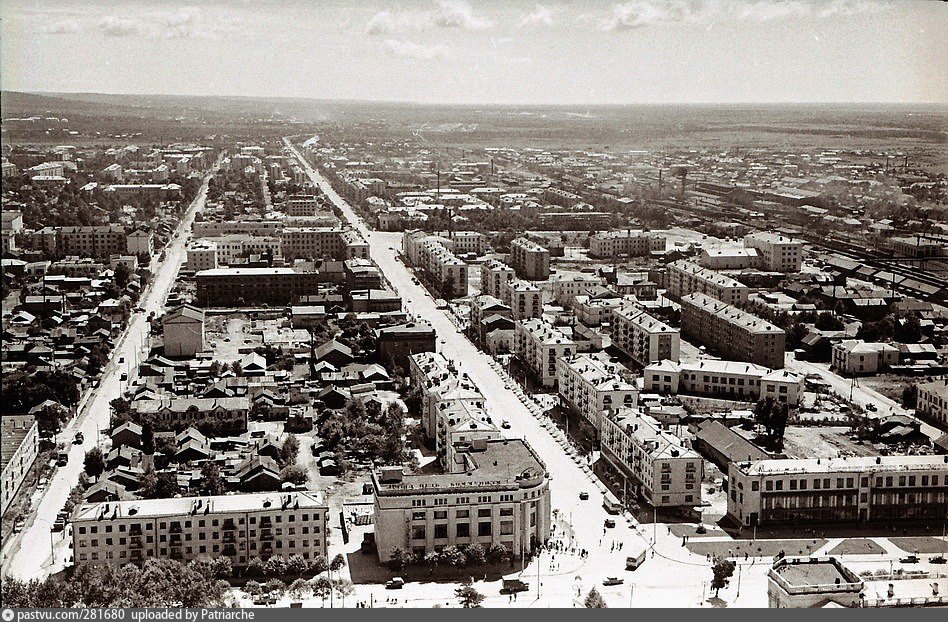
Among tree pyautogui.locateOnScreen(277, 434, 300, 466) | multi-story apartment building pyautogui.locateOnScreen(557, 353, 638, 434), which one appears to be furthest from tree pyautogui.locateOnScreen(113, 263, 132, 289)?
multi-story apartment building pyautogui.locateOnScreen(557, 353, 638, 434)

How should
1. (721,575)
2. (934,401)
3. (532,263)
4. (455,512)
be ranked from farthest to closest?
(532,263) → (934,401) → (455,512) → (721,575)

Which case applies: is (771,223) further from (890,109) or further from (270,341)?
(270,341)

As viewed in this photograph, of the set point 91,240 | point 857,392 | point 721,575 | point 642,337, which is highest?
point 91,240

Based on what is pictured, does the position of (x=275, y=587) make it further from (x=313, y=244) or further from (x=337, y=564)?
(x=313, y=244)

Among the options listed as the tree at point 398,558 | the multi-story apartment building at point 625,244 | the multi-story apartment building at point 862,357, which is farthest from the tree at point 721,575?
the multi-story apartment building at point 625,244

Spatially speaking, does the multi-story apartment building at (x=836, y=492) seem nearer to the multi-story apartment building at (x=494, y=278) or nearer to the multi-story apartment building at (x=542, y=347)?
the multi-story apartment building at (x=542, y=347)

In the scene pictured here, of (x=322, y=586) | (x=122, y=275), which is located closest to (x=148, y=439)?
(x=322, y=586)

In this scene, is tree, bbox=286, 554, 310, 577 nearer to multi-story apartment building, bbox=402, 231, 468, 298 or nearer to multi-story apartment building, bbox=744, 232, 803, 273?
multi-story apartment building, bbox=402, 231, 468, 298
